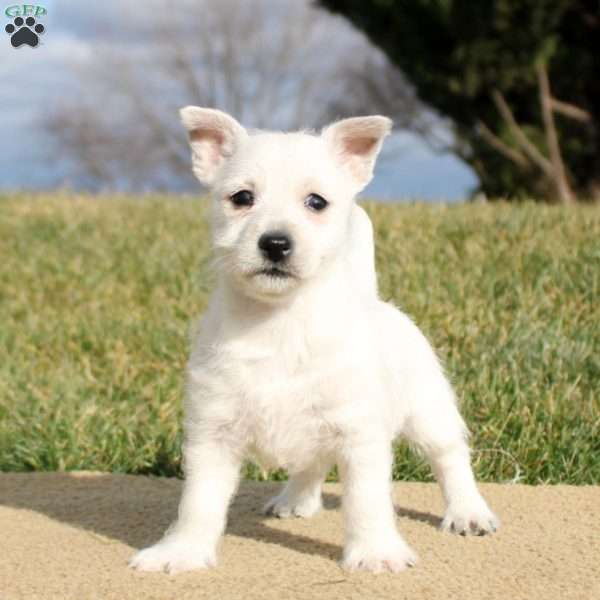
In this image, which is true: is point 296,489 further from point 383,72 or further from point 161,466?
A: point 383,72

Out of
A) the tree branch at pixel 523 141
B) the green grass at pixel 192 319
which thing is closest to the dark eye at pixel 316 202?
the green grass at pixel 192 319

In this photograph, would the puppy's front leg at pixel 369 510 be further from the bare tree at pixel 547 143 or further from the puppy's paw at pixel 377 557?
the bare tree at pixel 547 143

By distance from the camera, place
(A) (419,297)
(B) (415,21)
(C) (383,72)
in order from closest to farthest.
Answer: (A) (419,297) → (B) (415,21) → (C) (383,72)

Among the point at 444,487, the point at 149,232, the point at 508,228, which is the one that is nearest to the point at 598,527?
the point at 444,487

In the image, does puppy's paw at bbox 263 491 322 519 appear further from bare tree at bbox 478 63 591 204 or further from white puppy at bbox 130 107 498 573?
bare tree at bbox 478 63 591 204

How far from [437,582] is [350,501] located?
1.29 ft

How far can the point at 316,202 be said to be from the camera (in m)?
3.38

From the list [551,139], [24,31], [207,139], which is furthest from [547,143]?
[207,139]

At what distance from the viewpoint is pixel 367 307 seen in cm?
372

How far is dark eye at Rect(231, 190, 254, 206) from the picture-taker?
3.36 metres

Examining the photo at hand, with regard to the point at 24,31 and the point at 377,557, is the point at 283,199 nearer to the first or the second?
the point at 377,557

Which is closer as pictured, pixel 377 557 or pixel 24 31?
pixel 377 557

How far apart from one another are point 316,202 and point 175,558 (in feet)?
4.29

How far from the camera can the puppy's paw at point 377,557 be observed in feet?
11.4
